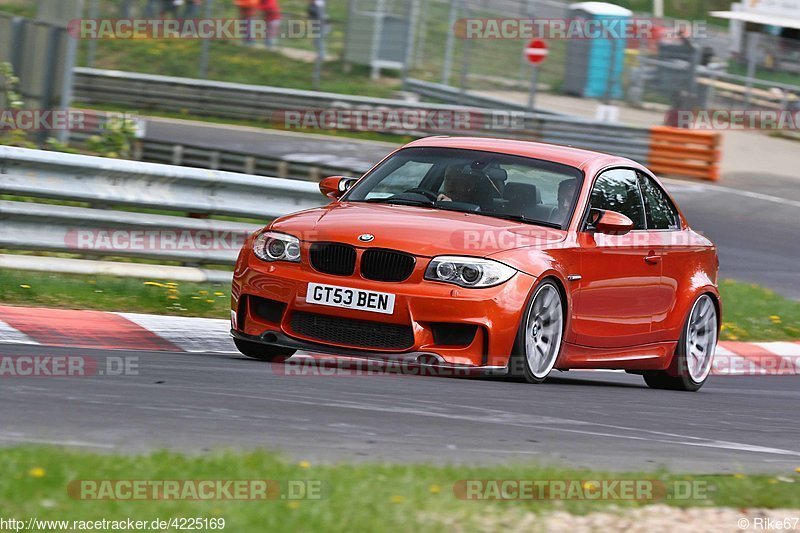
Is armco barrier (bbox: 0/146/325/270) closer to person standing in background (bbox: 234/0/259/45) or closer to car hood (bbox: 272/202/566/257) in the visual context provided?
car hood (bbox: 272/202/566/257)

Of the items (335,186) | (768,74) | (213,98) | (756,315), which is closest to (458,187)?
(335,186)

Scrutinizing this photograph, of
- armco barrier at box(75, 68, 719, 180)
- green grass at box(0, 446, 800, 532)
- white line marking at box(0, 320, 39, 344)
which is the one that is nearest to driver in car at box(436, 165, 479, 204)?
white line marking at box(0, 320, 39, 344)

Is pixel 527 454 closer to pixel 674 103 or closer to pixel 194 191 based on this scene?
pixel 194 191

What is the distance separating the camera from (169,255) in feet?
34.2

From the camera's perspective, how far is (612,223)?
8.29 m

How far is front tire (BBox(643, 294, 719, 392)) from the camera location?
378 inches

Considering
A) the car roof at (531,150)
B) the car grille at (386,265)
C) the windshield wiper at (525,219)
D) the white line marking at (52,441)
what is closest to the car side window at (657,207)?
the car roof at (531,150)

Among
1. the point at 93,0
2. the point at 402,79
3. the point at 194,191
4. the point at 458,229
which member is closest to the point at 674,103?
the point at 402,79

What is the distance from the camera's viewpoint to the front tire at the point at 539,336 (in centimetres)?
761

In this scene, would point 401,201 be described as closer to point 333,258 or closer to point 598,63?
point 333,258

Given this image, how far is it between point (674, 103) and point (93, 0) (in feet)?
37.3

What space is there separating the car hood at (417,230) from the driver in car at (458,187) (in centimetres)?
26

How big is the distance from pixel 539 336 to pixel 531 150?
1.49 meters

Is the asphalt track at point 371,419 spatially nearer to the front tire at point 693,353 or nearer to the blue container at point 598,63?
the front tire at point 693,353
